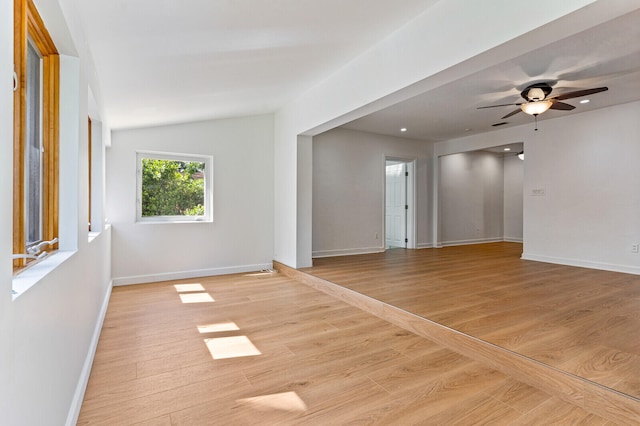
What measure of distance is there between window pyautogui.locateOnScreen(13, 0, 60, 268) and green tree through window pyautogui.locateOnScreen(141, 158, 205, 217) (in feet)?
9.56

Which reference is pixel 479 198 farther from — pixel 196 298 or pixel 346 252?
pixel 196 298

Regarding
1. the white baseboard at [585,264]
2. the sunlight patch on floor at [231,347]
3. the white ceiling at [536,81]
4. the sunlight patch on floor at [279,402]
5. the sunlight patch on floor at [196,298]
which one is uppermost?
the white ceiling at [536,81]

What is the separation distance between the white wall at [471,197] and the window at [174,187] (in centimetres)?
524

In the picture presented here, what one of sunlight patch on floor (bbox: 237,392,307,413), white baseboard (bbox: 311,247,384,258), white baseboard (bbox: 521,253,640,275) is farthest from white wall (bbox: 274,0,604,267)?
white baseboard (bbox: 521,253,640,275)

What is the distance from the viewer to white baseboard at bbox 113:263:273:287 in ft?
14.5

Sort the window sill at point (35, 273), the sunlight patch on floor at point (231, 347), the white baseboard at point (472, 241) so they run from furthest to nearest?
the white baseboard at point (472, 241) < the sunlight patch on floor at point (231, 347) < the window sill at point (35, 273)

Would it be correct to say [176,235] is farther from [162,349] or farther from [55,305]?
[55,305]

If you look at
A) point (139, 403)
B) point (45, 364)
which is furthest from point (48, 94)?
point (139, 403)

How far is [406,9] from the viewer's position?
8.27 ft

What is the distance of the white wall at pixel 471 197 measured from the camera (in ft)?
25.3

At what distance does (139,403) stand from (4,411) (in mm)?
1142

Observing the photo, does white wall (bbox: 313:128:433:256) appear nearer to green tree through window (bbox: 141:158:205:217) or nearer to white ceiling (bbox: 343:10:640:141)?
white ceiling (bbox: 343:10:640:141)

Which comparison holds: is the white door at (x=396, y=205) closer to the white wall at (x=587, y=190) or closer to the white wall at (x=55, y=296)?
the white wall at (x=587, y=190)

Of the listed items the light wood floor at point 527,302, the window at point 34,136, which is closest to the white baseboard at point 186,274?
the light wood floor at point 527,302
